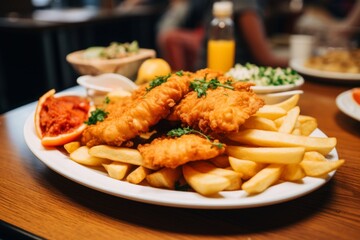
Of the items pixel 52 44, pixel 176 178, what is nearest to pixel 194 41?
pixel 52 44

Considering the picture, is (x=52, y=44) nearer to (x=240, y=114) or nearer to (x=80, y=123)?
(x=80, y=123)

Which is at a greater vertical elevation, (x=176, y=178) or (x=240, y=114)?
(x=240, y=114)

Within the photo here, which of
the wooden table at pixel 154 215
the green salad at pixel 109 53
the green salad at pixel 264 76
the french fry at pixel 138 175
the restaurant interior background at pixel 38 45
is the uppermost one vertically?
the green salad at pixel 109 53

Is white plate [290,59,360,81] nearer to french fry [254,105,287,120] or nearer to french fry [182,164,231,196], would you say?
french fry [254,105,287,120]

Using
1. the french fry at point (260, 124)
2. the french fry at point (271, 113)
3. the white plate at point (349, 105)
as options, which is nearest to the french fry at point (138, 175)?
the french fry at point (260, 124)

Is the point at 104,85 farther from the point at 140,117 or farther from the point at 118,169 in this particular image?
the point at 118,169

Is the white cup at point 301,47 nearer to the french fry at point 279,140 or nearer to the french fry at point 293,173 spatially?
the french fry at point 279,140
